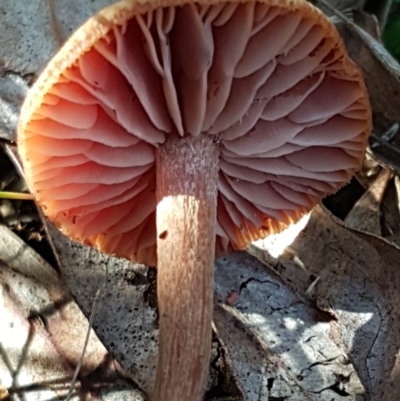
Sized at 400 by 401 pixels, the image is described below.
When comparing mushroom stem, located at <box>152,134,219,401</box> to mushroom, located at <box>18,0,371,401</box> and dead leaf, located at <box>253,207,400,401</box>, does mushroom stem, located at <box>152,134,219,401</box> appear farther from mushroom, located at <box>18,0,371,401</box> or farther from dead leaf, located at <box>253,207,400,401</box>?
dead leaf, located at <box>253,207,400,401</box>

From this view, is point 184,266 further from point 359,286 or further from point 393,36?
point 393,36

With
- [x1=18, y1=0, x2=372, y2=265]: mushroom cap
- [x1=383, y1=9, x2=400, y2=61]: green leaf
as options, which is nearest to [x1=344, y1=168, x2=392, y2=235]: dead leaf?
[x1=18, y1=0, x2=372, y2=265]: mushroom cap

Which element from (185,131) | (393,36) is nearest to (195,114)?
(185,131)

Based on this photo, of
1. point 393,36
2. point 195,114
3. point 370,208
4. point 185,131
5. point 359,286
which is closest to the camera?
point 195,114

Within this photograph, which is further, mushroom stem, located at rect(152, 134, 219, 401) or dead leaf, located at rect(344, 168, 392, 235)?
dead leaf, located at rect(344, 168, 392, 235)

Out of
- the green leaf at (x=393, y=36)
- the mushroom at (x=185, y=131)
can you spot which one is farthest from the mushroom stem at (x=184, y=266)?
the green leaf at (x=393, y=36)

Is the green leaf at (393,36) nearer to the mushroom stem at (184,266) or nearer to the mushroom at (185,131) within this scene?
the mushroom at (185,131)

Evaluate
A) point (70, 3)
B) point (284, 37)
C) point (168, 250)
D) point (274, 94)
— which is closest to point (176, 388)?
point (168, 250)

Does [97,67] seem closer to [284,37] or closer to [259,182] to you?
[284,37]
